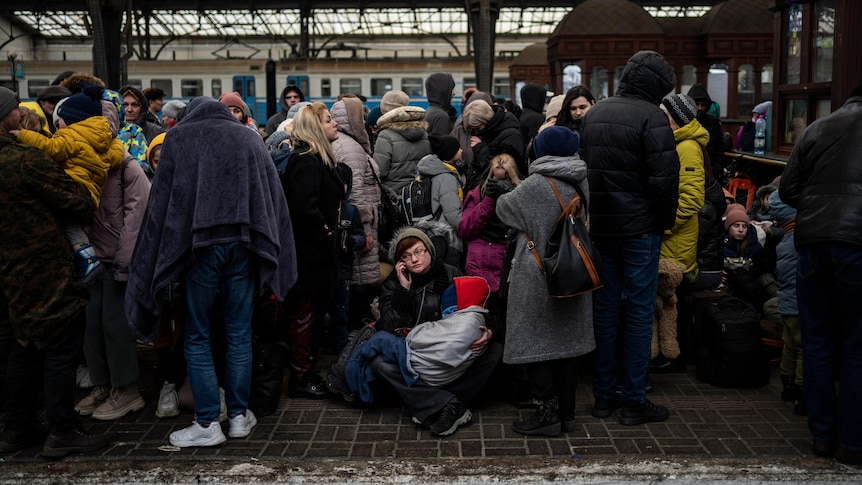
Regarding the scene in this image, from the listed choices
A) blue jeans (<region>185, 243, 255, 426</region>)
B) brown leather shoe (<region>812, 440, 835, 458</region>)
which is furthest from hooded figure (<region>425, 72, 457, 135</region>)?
brown leather shoe (<region>812, 440, 835, 458</region>)

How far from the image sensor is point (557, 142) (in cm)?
485

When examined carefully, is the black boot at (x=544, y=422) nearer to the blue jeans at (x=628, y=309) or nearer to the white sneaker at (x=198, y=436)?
the blue jeans at (x=628, y=309)

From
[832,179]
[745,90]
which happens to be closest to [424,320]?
[832,179]

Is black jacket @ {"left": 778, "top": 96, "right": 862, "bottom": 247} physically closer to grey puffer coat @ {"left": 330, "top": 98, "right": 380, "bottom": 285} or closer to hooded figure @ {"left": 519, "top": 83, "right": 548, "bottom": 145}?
grey puffer coat @ {"left": 330, "top": 98, "right": 380, "bottom": 285}

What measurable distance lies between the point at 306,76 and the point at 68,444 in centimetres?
2620

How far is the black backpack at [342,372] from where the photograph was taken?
549 cm

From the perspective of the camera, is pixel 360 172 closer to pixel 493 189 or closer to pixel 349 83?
pixel 493 189

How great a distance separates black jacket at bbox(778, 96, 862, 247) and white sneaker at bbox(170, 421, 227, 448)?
11.1ft

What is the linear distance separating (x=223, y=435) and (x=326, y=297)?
3.94 feet

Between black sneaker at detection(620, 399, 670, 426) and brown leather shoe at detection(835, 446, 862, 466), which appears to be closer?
brown leather shoe at detection(835, 446, 862, 466)

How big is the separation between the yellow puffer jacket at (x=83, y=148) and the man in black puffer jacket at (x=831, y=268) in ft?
12.8

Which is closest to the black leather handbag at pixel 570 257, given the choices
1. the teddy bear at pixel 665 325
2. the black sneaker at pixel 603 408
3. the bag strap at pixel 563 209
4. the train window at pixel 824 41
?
the bag strap at pixel 563 209

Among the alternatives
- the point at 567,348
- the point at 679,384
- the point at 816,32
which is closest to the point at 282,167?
the point at 567,348

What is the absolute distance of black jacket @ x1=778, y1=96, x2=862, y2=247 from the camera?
427 centimetres
